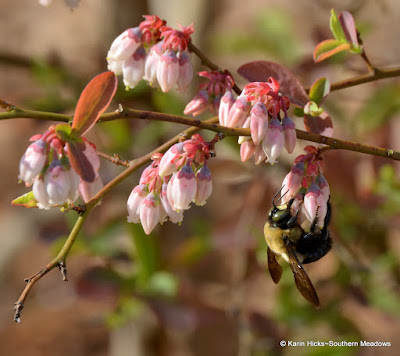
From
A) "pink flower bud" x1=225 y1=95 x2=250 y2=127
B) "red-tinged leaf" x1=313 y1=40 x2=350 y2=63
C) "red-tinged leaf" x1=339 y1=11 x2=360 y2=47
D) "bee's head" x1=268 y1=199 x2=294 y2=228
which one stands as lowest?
"bee's head" x1=268 y1=199 x2=294 y2=228

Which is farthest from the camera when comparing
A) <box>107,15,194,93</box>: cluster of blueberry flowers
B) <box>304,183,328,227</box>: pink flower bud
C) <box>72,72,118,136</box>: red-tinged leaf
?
<box>107,15,194,93</box>: cluster of blueberry flowers

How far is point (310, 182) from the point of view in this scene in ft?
4.27

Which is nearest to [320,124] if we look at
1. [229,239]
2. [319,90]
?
[319,90]

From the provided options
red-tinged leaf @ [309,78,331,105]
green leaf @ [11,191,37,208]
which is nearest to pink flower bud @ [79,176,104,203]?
green leaf @ [11,191,37,208]

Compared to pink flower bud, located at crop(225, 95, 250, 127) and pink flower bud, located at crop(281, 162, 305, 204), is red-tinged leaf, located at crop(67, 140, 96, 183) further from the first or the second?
pink flower bud, located at crop(281, 162, 305, 204)

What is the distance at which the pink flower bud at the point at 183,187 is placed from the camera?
1.21m

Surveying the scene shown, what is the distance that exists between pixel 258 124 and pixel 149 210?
0.32 m

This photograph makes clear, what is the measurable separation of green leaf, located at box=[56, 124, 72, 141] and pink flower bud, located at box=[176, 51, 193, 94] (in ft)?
1.15

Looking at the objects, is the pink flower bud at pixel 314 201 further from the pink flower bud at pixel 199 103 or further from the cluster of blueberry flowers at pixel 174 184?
the pink flower bud at pixel 199 103

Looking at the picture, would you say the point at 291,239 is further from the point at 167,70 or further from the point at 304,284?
the point at 167,70

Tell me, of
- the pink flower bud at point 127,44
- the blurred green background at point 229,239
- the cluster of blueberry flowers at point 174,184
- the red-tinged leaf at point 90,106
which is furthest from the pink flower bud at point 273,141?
the blurred green background at point 229,239

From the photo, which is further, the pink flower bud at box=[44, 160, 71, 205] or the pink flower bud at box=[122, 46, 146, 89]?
the pink flower bud at box=[122, 46, 146, 89]

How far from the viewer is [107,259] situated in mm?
2568

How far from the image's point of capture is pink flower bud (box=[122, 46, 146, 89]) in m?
1.46
